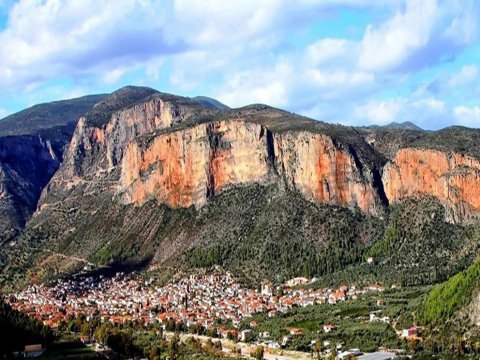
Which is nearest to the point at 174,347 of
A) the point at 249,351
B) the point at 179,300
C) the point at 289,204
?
the point at 249,351

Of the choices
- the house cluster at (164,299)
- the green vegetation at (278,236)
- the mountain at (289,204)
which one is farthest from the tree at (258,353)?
the green vegetation at (278,236)

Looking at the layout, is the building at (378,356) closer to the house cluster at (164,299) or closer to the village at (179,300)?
the village at (179,300)

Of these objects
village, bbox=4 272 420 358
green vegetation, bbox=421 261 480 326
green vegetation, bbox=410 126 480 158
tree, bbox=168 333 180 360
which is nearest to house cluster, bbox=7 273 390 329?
village, bbox=4 272 420 358

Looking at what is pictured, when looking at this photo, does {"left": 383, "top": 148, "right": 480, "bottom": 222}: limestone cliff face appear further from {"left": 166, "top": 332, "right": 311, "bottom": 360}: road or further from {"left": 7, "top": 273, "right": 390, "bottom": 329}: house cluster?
{"left": 166, "top": 332, "right": 311, "bottom": 360}: road

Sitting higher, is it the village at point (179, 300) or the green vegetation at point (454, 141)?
the green vegetation at point (454, 141)

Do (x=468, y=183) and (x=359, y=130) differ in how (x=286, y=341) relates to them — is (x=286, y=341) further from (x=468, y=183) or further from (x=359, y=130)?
(x=359, y=130)

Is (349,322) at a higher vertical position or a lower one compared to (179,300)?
lower

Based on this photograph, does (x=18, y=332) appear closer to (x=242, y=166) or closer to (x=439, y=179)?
(x=242, y=166)
